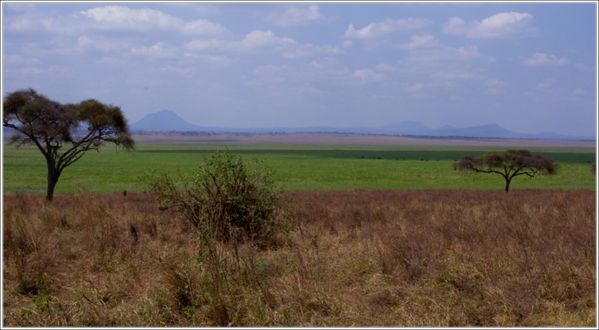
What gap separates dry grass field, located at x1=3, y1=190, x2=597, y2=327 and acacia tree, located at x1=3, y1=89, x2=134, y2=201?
52.8 ft

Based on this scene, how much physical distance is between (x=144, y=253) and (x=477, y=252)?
524cm

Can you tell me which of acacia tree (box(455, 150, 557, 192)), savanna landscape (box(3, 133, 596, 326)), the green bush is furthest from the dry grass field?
acacia tree (box(455, 150, 557, 192))

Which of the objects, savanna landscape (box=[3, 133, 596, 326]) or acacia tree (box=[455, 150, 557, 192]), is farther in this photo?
acacia tree (box=[455, 150, 557, 192])

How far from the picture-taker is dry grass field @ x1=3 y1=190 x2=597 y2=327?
683cm

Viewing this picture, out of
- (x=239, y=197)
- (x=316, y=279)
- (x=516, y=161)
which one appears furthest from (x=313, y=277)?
(x=516, y=161)

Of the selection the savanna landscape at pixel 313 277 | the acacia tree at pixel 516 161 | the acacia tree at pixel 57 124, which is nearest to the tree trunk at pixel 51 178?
the acacia tree at pixel 57 124

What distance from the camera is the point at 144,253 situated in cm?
1021

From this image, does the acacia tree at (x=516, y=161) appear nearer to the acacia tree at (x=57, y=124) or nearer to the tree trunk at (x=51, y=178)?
the acacia tree at (x=57, y=124)

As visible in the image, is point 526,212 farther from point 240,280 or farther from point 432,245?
point 240,280

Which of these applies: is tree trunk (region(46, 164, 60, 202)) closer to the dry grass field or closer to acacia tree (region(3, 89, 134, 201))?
acacia tree (region(3, 89, 134, 201))

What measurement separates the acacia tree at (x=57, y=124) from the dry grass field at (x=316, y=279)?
1610cm

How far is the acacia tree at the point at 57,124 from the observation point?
26531 mm

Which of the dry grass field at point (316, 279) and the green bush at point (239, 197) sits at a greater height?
the green bush at point (239, 197)

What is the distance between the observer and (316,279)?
822 centimetres
